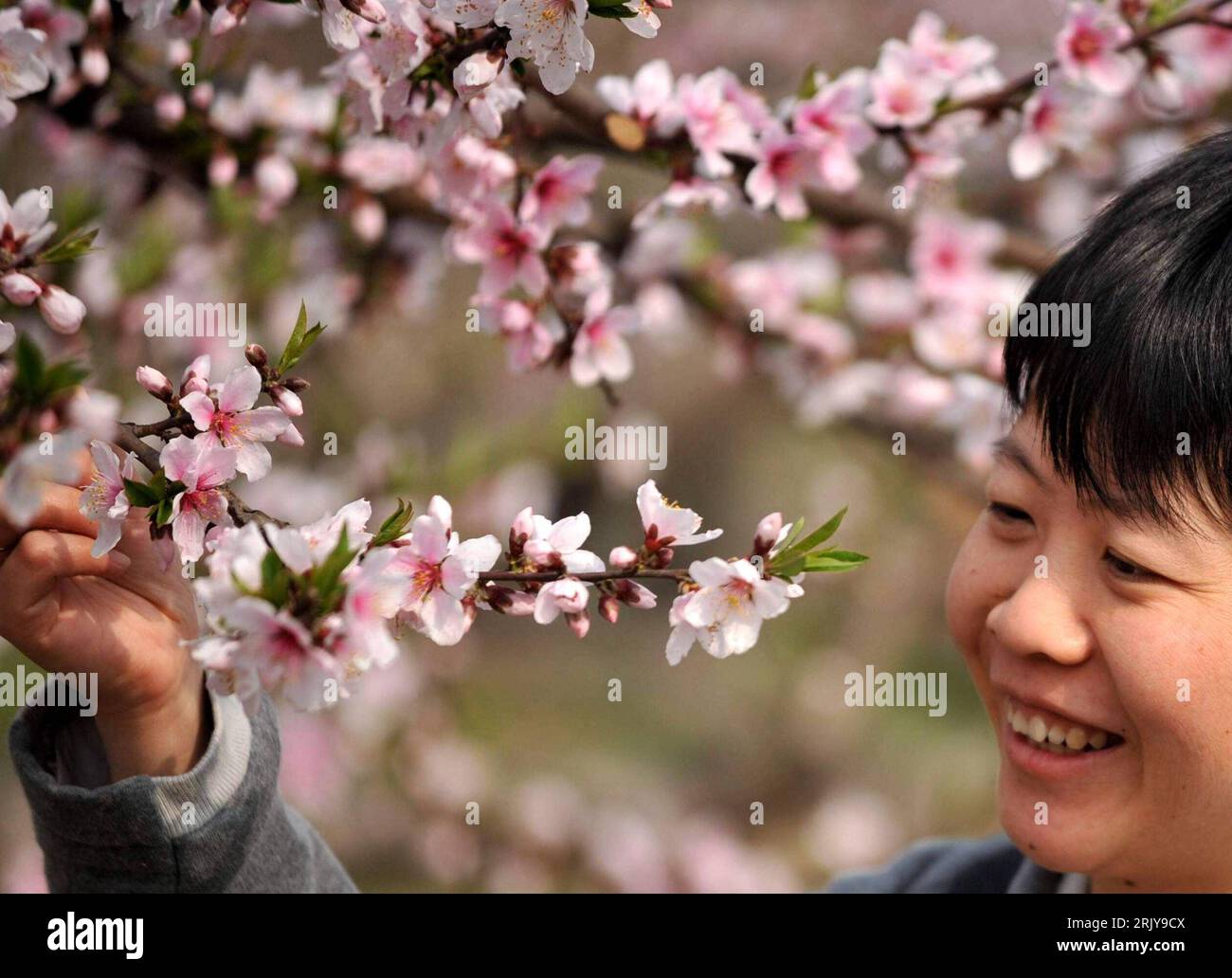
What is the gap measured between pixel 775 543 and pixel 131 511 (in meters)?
0.45

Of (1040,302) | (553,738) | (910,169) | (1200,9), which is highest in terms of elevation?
(1200,9)

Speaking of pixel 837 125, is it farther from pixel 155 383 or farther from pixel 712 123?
pixel 155 383

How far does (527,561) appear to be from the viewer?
924 mm

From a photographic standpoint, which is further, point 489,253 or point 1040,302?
point 489,253

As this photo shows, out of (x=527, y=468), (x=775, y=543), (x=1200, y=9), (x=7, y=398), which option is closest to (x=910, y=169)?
(x=1200, y=9)

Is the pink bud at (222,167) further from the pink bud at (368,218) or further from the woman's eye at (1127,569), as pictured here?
the woman's eye at (1127,569)

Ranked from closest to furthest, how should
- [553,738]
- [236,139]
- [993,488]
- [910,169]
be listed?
[993,488]
[910,169]
[236,139]
[553,738]

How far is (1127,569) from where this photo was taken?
0.94 meters

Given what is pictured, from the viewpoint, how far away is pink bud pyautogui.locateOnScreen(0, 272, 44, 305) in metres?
0.92

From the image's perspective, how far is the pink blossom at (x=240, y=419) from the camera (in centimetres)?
87
